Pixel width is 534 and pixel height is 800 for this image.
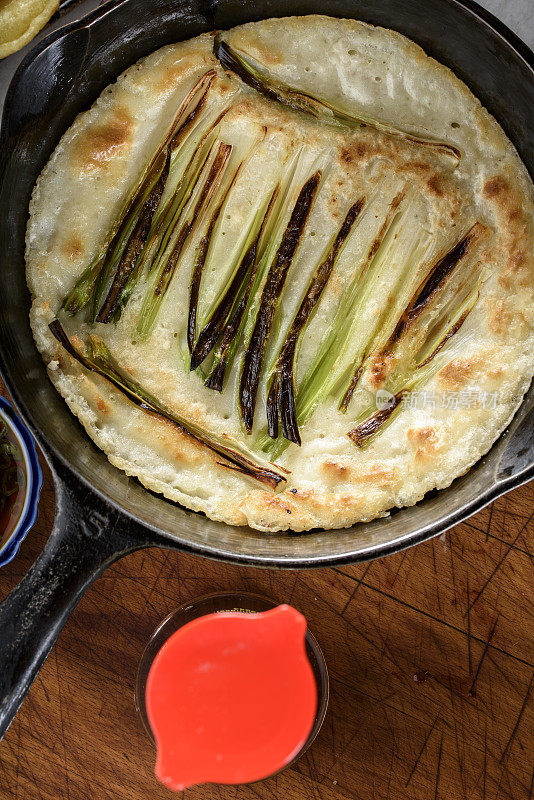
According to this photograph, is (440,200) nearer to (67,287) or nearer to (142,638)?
(67,287)

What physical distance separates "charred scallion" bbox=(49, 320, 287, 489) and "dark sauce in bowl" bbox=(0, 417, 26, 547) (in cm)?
49

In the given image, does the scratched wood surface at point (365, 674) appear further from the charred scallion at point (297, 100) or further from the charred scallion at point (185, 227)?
the charred scallion at point (297, 100)

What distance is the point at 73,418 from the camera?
2201 mm

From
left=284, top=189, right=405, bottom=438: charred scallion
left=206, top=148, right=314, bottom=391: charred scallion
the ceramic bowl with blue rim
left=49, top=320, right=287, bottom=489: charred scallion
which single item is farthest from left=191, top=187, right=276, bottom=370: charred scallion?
the ceramic bowl with blue rim

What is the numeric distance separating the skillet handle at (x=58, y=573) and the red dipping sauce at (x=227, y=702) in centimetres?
48

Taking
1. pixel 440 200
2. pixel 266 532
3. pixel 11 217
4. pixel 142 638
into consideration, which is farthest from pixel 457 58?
pixel 142 638

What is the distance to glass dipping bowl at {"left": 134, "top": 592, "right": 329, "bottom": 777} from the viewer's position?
243 centimetres

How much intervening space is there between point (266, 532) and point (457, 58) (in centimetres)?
167

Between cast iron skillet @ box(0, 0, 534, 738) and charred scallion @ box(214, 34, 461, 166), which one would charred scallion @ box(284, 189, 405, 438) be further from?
cast iron skillet @ box(0, 0, 534, 738)

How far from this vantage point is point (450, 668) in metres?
2.46

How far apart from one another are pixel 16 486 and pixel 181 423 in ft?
2.39

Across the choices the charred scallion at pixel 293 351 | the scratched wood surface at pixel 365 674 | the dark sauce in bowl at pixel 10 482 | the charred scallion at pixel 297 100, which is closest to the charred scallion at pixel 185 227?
the charred scallion at pixel 297 100

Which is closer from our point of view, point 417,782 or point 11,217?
point 11,217

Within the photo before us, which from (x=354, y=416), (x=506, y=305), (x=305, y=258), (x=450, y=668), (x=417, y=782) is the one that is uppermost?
(x=506, y=305)
